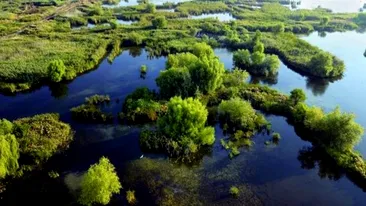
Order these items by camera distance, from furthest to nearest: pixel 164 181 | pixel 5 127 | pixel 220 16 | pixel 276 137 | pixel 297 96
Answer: pixel 220 16
pixel 297 96
pixel 276 137
pixel 5 127
pixel 164 181

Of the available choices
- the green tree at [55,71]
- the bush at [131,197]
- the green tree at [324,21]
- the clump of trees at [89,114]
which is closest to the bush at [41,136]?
the clump of trees at [89,114]

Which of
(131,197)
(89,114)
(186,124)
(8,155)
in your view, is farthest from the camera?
(89,114)

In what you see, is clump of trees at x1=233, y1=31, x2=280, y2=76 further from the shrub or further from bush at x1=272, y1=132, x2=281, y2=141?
the shrub

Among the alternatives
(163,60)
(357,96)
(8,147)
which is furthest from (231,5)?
(8,147)

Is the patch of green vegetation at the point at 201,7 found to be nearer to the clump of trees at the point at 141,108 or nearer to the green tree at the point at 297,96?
the clump of trees at the point at 141,108

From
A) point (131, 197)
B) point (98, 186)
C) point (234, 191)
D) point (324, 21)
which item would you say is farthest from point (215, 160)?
point (324, 21)

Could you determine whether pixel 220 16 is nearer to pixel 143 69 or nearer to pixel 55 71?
pixel 143 69

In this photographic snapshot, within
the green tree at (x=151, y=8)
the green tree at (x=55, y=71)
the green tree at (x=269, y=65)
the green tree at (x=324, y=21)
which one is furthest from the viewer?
the green tree at (x=151, y=8)
